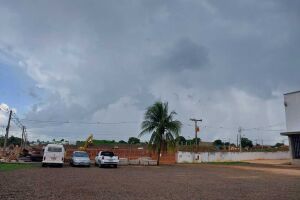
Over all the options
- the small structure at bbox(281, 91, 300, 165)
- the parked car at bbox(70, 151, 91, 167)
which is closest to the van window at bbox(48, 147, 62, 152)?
the parked car at bbox(70, 151, 91, 167)

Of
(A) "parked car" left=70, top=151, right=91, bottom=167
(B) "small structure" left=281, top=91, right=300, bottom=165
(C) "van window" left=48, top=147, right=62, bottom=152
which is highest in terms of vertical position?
(B) "small structure" left=281, top=91, right=300, bottom=165

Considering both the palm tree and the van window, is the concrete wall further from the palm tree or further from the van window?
the van window

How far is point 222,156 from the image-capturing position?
2069 inches

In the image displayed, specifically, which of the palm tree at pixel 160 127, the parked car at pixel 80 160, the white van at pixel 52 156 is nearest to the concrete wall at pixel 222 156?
the palm tree at pixel 160 127

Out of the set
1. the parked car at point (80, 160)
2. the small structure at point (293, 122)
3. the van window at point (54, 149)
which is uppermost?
the small structure at point (293, 122)

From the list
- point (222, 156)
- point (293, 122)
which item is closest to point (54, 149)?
point (293, 122)

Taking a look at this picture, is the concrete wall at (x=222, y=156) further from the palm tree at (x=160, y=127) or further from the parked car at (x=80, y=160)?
the parked car at (x=80, y=160)

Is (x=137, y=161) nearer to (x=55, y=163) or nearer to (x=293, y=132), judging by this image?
(x=55, y=163)

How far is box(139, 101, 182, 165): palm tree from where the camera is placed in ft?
127

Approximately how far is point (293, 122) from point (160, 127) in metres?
17.2

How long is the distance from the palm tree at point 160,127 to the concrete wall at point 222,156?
25.7 ft

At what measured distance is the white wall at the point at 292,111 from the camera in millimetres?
42562

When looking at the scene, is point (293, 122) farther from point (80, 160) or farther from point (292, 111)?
point (80, 160)

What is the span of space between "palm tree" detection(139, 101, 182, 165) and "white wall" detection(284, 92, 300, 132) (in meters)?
14.8
